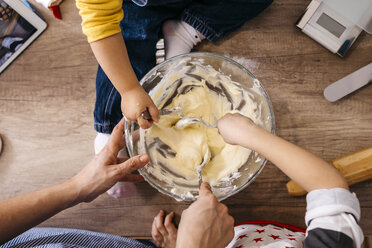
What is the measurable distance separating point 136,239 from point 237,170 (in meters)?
0.34

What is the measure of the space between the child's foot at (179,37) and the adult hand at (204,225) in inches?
13.7

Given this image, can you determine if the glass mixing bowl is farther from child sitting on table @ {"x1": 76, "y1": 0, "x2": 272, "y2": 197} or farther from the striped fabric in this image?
the striped fabric

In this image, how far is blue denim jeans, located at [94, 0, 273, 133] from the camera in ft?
2.19

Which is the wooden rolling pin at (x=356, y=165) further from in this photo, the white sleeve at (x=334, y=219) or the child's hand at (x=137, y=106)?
the child's hand at (x=137, y=106)

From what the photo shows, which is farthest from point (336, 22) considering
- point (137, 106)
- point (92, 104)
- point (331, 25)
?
point (92, 104)

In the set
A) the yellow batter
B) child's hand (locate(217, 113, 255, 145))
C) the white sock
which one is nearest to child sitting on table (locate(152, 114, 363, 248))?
child's hand (locate(217, 113, 255, 145))

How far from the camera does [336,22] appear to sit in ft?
2.11

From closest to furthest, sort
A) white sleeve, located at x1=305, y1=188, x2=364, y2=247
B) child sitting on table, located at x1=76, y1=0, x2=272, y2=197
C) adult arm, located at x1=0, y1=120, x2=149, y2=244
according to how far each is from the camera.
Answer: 1. white sleeve, located at x1=305, y1=188, x2=364, y2=247
2. adult arm, located at x1=0, y1=120, x2=149, y2=244
3. child sitting on table, located at x1=76, y1=0, x2=272, y2=197

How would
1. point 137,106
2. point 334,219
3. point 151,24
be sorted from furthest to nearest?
point 151,24 < point 137,106 < point 334,219

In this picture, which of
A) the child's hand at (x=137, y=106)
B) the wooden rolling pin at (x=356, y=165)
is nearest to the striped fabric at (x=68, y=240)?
the child's hand at (x=137, y=106)

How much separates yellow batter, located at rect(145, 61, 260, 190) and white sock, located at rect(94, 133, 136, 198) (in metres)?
0.10

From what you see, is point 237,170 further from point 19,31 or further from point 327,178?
point 19,31

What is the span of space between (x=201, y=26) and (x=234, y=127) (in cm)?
30

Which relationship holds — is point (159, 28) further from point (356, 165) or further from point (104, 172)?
point (356, 165)
